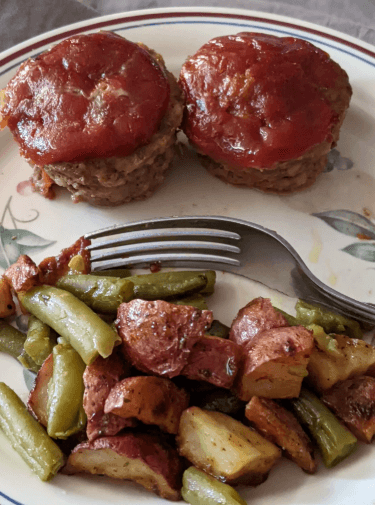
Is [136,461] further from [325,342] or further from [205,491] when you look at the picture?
[325,342]

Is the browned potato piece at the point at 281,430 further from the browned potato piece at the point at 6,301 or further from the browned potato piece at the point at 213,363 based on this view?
the browned potato piece at the point at 6,301

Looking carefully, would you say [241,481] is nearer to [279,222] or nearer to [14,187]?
[279,222]

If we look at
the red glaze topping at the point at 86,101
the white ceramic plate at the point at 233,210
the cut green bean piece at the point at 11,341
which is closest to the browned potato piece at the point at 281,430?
the white ceramic plate at the point at 233,210

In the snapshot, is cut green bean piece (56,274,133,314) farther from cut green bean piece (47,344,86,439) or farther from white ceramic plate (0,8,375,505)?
white ceramic plate (0,8,375,505)

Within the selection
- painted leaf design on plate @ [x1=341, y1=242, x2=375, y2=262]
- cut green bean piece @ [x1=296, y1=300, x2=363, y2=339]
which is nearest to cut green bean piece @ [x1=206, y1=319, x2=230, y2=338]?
cut green bean piece @ [x1=296, y1=300, x2=363, y2=339]

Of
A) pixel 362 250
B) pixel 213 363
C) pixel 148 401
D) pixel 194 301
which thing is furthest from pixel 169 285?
pixel 362 250
